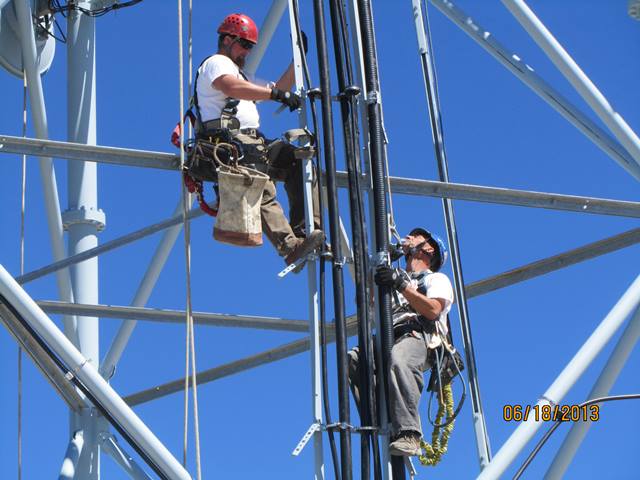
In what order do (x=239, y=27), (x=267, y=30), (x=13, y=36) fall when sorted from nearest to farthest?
1. (x=239, y=27)
2. (x=267, y=30)
3. (x=13, y=36)

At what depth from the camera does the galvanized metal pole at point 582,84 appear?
14.1 m

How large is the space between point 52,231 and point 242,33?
3788 mm

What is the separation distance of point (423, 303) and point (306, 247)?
41.8 inches

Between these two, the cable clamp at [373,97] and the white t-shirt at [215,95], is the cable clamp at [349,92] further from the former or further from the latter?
the white t-shirt at [215,95]

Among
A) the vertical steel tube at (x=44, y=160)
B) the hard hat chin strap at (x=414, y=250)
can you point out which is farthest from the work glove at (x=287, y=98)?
the vertical steel tube at (x=44, y=160)

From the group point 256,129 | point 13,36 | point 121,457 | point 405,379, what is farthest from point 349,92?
point 13,36

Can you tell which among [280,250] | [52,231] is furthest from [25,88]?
[280,250]

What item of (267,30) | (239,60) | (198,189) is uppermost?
(267,30)

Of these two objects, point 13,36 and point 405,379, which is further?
point 13,36

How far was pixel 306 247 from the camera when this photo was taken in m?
12.9

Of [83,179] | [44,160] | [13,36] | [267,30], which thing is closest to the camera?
→ [267,30]

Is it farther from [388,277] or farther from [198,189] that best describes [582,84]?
[198,189]

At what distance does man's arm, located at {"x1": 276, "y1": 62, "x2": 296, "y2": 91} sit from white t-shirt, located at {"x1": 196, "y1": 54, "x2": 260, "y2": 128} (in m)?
0.57

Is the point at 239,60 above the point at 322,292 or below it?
above
